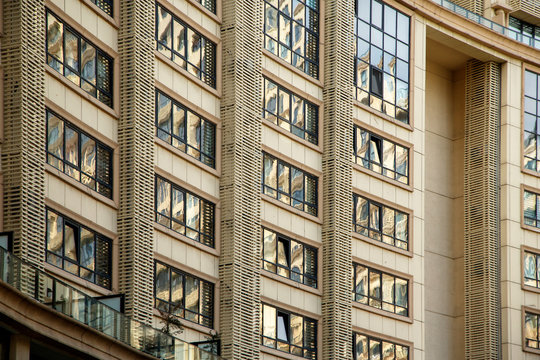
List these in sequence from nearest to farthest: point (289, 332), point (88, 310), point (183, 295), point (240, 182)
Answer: point (88, 310), point (183, 295), point (240, 182), point (289, 332)

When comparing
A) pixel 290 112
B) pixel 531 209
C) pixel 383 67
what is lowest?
pixel 531 209

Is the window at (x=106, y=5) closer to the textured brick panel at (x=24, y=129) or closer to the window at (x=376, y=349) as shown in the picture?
the textured brick panel at (x=24, y=129)

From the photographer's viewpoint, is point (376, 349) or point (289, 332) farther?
point (376, 349)

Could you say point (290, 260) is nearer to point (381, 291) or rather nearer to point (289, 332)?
point (289, 332)

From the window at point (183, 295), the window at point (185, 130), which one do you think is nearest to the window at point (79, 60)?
the window at point (185, 130)

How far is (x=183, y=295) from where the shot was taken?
4675 centimetres

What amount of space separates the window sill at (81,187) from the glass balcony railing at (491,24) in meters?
27.3

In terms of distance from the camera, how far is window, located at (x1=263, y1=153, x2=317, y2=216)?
53.2 m

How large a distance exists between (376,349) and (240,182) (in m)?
11.9

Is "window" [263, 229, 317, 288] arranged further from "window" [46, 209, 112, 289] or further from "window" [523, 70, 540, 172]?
"window" [523, 70, 540, 172]

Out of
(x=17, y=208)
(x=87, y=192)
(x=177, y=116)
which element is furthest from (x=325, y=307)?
(x=17, y=208)

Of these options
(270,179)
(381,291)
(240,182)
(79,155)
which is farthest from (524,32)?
(79,155)

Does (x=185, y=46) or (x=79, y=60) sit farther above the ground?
(x=185, y=46)

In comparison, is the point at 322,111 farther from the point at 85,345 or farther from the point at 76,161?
the point at 85,345
